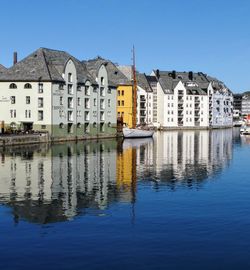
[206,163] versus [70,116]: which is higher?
[70,116]

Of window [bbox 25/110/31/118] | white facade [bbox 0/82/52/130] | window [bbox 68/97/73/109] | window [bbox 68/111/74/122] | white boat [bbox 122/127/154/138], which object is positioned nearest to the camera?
white facade [bbox 0/82/52/130]

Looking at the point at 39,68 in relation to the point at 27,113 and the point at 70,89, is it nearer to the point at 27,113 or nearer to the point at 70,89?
the point at 70,89

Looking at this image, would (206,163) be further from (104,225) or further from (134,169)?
(104,225)

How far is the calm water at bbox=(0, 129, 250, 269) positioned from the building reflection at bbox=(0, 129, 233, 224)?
95 millimetres

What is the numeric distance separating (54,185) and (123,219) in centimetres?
1621

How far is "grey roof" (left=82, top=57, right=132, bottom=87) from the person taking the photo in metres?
135

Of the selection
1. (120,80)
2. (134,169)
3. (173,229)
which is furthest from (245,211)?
(120,80)

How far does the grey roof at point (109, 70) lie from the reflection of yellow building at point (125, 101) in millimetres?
2411

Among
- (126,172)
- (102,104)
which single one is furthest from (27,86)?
(126,172)

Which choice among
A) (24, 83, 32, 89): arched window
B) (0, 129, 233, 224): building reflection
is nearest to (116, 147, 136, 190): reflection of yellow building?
(0, 129, 233, 224): building reflection

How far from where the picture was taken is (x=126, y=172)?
57688mm

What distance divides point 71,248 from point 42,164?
40484 millimetres

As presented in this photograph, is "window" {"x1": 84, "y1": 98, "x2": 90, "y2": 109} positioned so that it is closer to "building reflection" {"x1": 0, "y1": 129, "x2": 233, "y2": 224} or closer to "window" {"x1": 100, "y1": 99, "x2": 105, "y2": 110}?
"window" {"x1": 100, "y1": 99, "x2": 105, "y2": 110}

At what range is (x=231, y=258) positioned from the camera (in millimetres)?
23703
